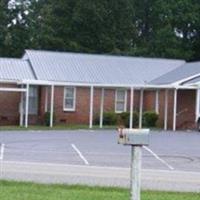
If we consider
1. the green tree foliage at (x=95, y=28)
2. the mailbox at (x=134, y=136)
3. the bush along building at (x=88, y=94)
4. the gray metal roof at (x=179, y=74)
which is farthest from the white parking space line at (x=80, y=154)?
the green tree foliage at (x=95, y=28)

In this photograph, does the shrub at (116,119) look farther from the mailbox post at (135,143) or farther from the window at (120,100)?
the mailbox post at (135,143)

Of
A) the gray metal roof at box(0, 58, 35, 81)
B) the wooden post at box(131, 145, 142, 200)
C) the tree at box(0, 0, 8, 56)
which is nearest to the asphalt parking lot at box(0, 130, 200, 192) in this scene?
the wooden post at box(131, 145, 142, 200)

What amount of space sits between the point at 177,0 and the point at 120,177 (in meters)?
48.6

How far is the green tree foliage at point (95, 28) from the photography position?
203 ft

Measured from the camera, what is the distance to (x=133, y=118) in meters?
44.1

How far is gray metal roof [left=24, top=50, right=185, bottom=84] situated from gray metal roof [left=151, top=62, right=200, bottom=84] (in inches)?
33.7

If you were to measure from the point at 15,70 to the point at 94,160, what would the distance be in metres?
23.7

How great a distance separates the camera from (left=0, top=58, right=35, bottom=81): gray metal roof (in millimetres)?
43406

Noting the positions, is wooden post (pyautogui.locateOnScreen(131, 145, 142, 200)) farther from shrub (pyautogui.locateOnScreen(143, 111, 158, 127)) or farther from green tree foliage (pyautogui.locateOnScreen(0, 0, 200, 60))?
green tree foliage (pyautogui.locateOnScreen(0, 0, 200, 60))

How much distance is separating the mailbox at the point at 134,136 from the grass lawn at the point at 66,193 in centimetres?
307

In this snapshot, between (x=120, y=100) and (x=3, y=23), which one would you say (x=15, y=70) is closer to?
(x=120, y=100)

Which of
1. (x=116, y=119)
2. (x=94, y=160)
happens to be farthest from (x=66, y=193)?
(x=116, y=119)

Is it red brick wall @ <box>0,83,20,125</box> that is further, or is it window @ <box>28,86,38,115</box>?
window @ <box>28,86,38,115</box>

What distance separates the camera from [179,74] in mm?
46406
